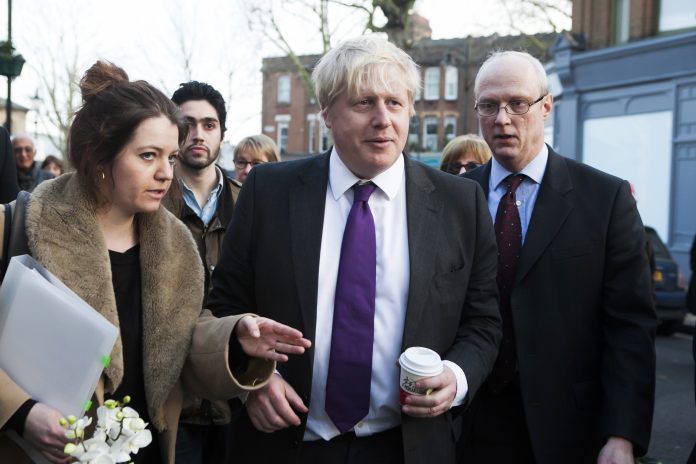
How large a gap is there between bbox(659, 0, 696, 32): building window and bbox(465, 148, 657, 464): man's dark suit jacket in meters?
15.2

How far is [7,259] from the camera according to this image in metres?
2.31

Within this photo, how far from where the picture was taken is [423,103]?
4297 cm

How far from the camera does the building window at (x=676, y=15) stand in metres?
16.0

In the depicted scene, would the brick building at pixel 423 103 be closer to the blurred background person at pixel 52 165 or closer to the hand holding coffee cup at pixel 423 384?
the blurred background person at pixel 52 165

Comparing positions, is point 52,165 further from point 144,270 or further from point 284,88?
point 284,88

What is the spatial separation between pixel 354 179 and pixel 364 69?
37 cm

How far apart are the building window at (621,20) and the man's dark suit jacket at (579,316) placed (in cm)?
1671

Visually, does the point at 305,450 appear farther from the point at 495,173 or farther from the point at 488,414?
the point at 495,173

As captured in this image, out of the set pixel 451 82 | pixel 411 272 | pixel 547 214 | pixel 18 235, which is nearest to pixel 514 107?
pixel 547 214

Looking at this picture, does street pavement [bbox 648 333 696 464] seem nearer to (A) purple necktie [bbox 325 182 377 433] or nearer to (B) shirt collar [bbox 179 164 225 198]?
(B) shirt collar [bbox 179 164 225 198]

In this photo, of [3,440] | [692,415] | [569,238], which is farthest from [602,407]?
[692,415]

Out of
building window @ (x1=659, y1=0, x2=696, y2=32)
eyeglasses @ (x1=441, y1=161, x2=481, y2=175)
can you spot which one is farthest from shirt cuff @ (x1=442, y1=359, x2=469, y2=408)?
building window @ (x1=659, y1=0, x2=696, y2=32)

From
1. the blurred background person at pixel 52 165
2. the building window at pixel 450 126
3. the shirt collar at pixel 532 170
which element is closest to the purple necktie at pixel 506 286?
the shirt collar at pixel 532 170

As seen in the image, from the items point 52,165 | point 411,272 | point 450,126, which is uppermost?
point 450,126
